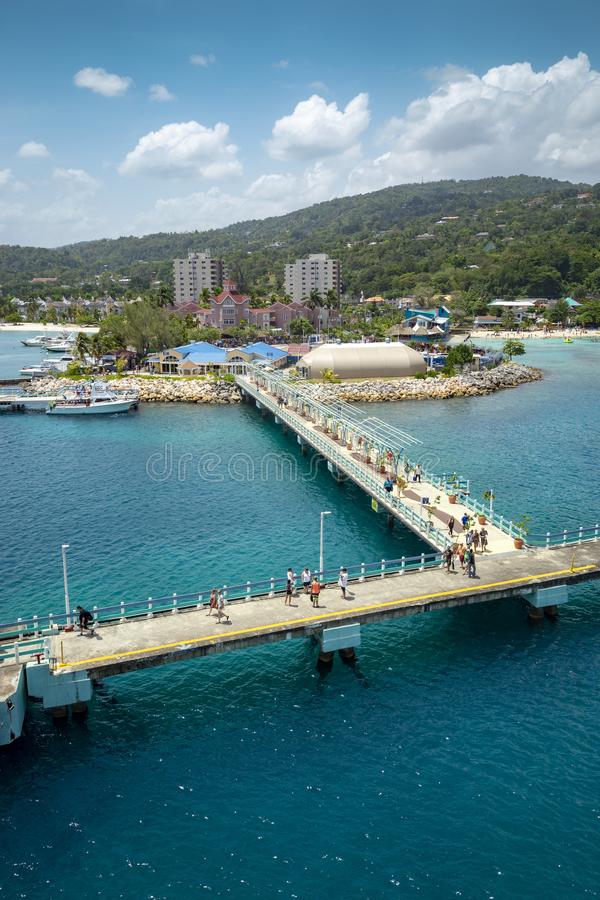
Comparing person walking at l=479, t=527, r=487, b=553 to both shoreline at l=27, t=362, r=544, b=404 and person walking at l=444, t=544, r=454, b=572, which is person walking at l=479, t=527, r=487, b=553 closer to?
person walking at l=444, t=544, r=454, b=572

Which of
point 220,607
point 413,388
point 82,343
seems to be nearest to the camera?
point 220,607

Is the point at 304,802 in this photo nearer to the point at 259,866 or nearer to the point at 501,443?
the point at 259,866

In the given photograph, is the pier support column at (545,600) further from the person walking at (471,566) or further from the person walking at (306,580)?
the person walking at (306,580)

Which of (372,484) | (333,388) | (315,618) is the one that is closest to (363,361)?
(333,388)

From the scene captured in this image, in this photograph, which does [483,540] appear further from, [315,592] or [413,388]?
[413,388]

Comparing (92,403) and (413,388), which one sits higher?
(413,388)

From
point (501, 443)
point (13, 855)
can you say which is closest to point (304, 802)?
point (13, 855)

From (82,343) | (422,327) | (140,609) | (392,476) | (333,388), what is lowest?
(140,609)

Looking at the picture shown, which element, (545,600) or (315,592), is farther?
(545,600)

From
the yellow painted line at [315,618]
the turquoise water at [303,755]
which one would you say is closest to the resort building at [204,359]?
the turquoise water at [303,755]
